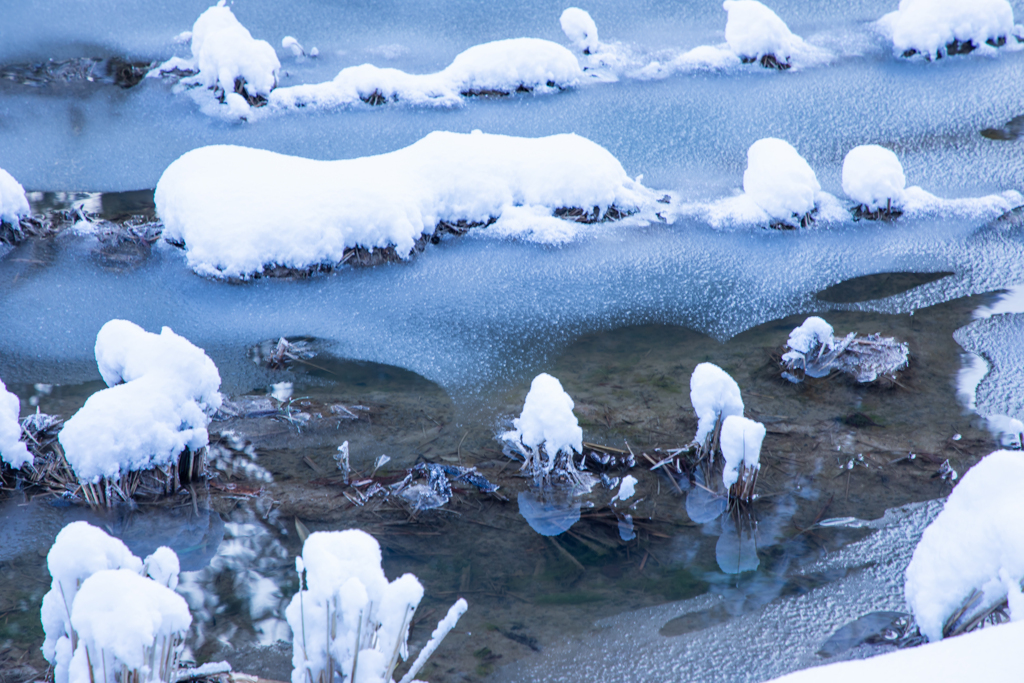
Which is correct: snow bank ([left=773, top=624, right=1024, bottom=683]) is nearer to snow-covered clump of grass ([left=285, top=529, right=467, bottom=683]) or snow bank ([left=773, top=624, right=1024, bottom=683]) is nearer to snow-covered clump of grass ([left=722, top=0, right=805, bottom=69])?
snow-covered clump of grass ([left=285, top=529, right=467, bottom=683])

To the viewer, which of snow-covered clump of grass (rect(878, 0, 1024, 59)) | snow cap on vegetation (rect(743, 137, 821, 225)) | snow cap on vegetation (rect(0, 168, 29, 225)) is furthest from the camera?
snow-covered clump of grass (rect(878, 0, 1024, 59))

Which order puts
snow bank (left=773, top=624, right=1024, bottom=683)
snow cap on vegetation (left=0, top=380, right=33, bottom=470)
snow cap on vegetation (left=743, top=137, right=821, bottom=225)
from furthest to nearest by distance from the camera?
snow cap on vegetation (left=743, top=137, right=821, bottom=225)
snow cap on vegetation (left=0, top=380, right=33, bottom=470)
snow bank (left=773, top=624, right=1024, bottom=683)

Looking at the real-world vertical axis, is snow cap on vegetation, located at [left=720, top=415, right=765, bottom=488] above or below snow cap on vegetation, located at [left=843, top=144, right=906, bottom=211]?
below

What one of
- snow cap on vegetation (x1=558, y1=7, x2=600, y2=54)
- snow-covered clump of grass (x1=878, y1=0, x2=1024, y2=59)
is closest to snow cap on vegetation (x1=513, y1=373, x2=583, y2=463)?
snow cap on vegetation (x1=558, y1=7, x2=600, y2=54)

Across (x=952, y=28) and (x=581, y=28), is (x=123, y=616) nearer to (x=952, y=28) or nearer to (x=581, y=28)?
(x=581, y=28)

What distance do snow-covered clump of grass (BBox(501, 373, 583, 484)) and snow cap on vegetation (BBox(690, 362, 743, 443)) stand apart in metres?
0.42

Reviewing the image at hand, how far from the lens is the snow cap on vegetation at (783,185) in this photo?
4.05 m

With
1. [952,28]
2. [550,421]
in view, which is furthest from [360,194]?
[952,28]

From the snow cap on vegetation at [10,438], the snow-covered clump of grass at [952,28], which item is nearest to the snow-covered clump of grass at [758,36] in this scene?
the snow-covered clump of grass at [952,28]

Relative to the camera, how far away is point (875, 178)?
410cm

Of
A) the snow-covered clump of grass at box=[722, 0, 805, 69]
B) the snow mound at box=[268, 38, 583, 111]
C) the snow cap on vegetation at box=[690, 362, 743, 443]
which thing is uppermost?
the snow-covered clump of grass at box=[722, 0, 805, 69]

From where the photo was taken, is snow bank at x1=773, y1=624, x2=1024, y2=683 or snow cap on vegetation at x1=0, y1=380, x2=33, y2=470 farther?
snow cap on vegetation at x1=0, y1=380, x2=33, y2=470

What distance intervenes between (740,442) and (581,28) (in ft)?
15.0

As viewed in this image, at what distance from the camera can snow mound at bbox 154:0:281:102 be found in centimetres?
523
